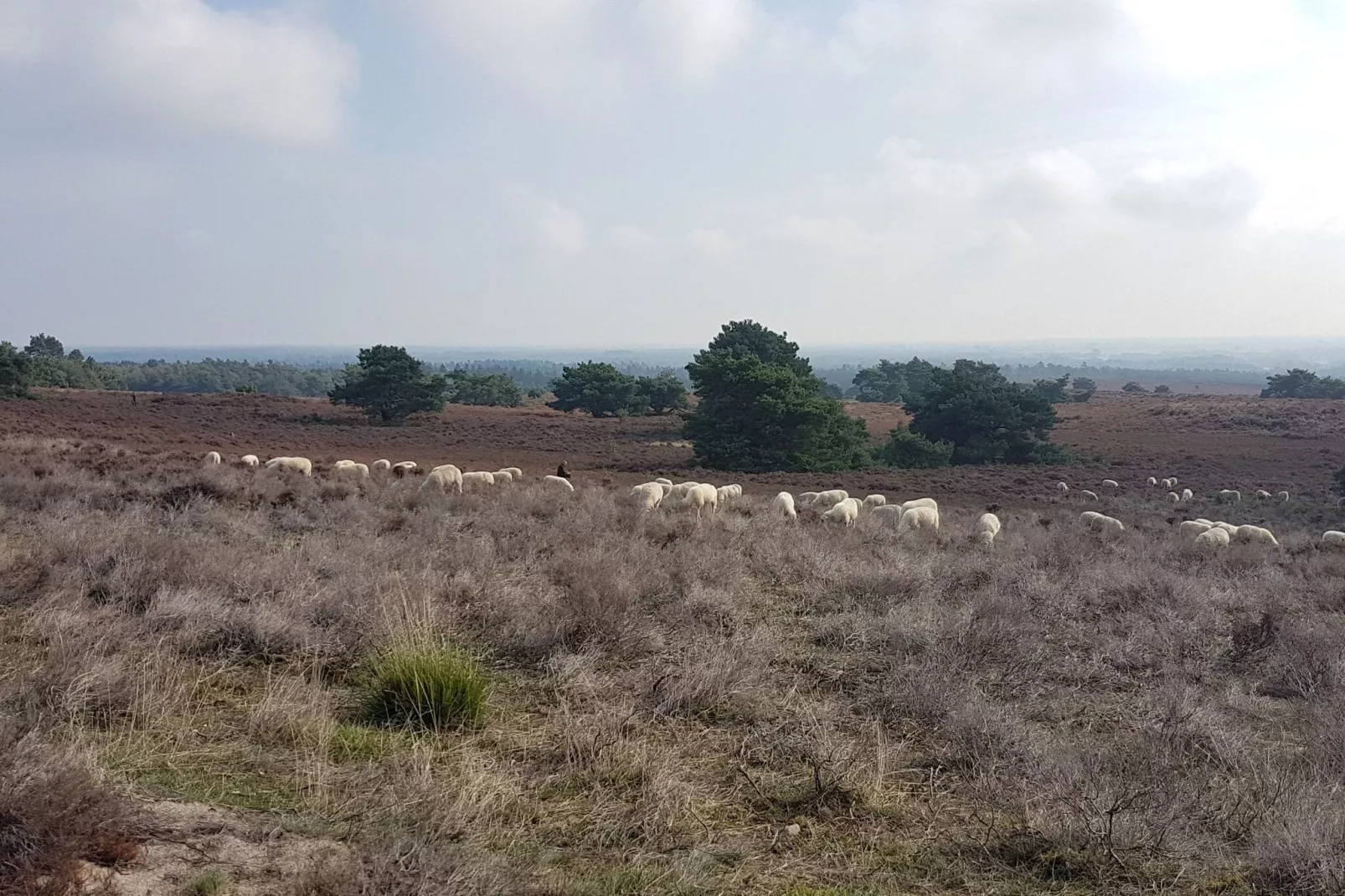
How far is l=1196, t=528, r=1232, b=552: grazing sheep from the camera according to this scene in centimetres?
1427

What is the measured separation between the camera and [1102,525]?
60.5 ft

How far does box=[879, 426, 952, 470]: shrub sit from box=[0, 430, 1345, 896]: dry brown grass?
3181 cm

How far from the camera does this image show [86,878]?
260 centimetres

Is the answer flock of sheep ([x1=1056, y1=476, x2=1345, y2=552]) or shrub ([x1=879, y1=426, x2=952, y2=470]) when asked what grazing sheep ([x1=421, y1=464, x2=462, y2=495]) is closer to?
flock of sheep ([x1=1056, y1=476, x2=1345, y2=552])

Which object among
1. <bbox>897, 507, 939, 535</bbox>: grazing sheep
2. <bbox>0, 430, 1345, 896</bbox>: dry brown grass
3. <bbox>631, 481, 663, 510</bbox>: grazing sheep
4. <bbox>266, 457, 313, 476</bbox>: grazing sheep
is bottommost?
<bbox>897, 507, 939, 535</bbox>: grazing sheep

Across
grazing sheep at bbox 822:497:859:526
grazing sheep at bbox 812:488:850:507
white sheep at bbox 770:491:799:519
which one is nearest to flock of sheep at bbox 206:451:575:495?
white sheep at bbox 770:491:799:519

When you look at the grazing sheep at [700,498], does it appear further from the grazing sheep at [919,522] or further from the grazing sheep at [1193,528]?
the grazing sheep at [1193,528]

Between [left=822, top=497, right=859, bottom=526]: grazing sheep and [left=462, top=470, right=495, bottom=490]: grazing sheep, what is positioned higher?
[left=462, top=470, right=495, bottom=490]: grazing sheep

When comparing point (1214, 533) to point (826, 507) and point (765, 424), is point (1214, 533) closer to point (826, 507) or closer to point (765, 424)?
point (826, 507)

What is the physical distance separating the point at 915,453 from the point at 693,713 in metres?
37.7

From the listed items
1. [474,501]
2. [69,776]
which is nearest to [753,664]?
[69,776]

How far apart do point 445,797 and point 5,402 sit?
4260 cm

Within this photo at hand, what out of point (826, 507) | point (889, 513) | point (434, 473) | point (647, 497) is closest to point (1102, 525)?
point (889, 513)

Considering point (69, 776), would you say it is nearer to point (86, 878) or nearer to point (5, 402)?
point (86, 878)
